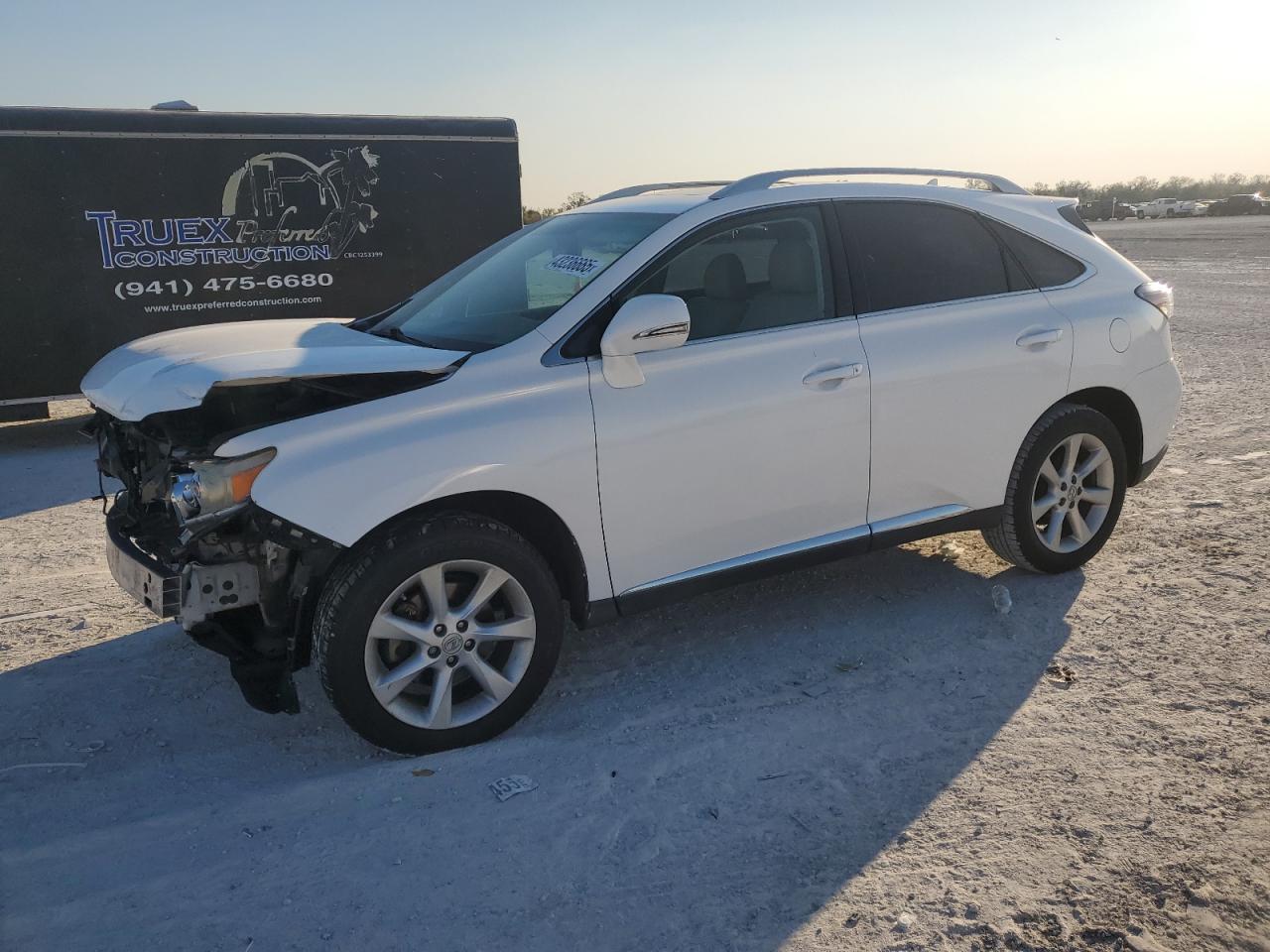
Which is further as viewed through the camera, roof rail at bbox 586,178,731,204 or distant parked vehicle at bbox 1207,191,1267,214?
distant parked vehicle at bbox 1207,191,1267,214

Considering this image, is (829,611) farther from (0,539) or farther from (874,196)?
(0,539)

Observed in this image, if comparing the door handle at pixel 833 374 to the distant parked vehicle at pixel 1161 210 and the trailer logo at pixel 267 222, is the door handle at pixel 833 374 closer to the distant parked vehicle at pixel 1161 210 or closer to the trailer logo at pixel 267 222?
the trailer logo at pixel 267 222

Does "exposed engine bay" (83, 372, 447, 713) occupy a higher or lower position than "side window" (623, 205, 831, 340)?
lower

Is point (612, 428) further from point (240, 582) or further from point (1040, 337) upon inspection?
point (1040, 337)

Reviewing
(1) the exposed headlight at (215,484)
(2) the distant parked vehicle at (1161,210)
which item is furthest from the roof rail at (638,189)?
(2) the distant parked vehicle at (1161,210)

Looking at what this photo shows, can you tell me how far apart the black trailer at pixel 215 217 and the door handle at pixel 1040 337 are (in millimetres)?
7125

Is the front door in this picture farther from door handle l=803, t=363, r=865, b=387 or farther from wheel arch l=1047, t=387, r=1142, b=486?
wheel arch l=1047, t=387, r=1142, b=486

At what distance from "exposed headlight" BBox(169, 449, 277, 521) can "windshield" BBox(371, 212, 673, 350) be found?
968 mm

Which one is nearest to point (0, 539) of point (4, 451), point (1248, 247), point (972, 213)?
point (4, 451)

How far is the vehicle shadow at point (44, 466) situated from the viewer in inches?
288

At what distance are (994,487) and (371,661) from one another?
2.91 metres

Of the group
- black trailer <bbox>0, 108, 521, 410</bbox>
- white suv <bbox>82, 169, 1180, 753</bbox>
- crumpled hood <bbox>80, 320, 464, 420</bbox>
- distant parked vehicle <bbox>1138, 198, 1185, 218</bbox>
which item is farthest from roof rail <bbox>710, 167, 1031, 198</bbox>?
distant parked vehicle <bbox>1138, 198, 1185, 218</bbox>

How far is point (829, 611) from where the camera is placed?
15.9 ft

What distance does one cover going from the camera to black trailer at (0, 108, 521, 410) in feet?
30.0
